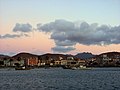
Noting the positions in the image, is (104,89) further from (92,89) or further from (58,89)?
(58,89)

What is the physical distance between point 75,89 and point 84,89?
1558mm

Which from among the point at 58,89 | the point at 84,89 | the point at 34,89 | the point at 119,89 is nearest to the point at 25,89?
the point at 34,89

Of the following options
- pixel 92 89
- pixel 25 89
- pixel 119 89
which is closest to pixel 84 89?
pixel 92 89

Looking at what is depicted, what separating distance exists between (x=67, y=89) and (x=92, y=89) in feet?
13.0

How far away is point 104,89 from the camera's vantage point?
5669 centimetres

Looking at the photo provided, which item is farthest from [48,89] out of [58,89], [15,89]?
[15,89]

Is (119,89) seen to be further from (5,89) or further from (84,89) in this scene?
(5,89)

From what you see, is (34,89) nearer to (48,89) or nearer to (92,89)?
(48,89)

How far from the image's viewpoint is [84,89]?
5719 cm

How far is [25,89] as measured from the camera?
185ft

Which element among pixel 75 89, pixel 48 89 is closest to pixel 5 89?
pixel 48 89

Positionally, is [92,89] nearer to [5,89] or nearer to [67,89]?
[67,89]

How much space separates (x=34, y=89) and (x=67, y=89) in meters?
5.24

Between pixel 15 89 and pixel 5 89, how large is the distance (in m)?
1.58
